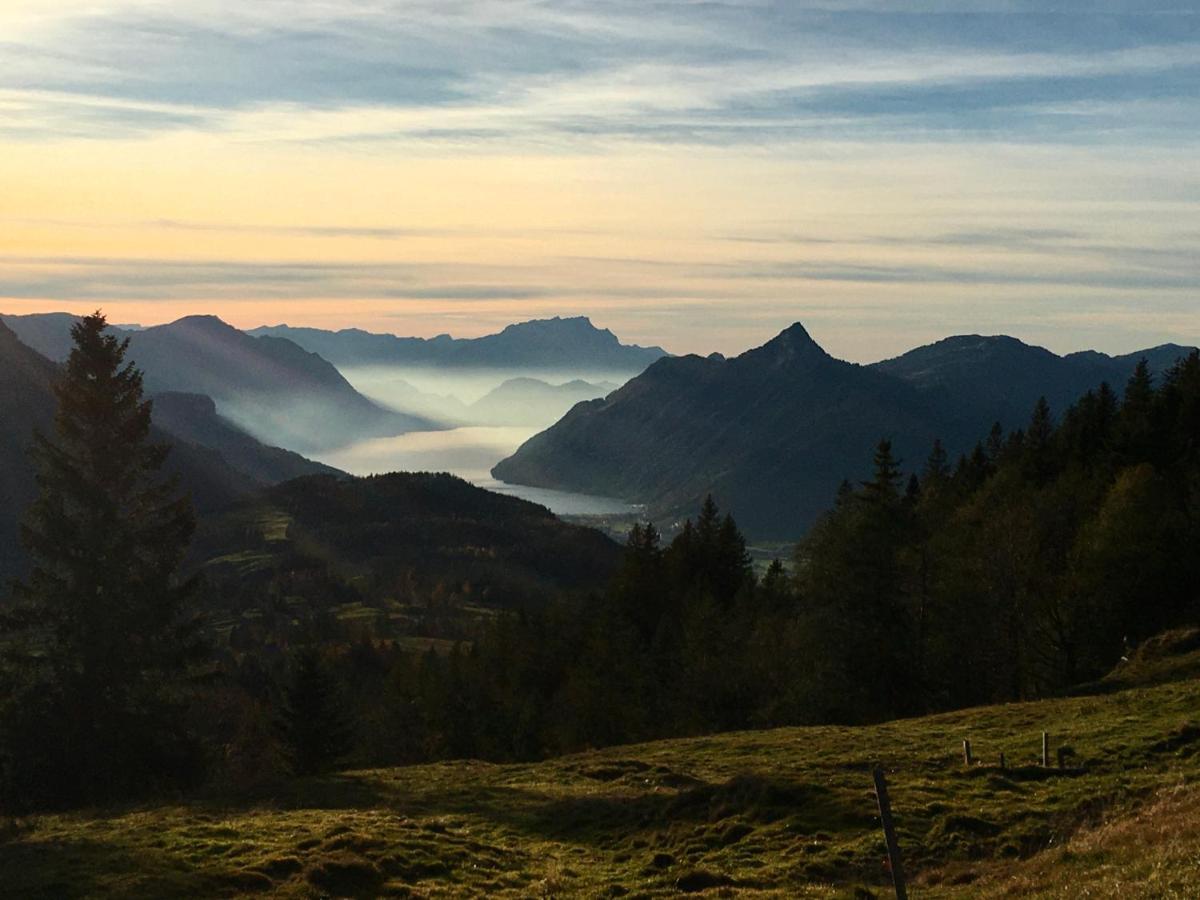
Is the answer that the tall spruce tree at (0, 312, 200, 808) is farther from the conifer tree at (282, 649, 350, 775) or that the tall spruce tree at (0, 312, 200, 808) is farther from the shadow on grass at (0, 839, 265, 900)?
the conifer tree at (282, 649, 350, 775)

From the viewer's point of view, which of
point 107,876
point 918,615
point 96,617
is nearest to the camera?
point 107,876

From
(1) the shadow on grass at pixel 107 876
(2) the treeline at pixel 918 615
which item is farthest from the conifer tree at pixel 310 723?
(1) the shadow on grass at pixel 107 876

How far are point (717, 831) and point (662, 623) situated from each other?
5989 centimetres

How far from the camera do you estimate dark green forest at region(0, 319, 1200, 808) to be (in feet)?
146

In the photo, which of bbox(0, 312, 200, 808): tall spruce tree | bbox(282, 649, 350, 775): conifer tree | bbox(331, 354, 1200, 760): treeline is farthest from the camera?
bbox(282, 649, 350, 775): conifer tree

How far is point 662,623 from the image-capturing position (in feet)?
298

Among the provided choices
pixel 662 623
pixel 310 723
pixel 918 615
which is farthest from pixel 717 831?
pixel 662 623

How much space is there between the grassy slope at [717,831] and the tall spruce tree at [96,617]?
8.52 meters

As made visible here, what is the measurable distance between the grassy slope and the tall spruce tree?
8.52 metres

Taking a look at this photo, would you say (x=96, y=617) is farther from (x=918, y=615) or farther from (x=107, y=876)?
(x=918, y=615)

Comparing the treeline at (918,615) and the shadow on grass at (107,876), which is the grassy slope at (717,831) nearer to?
the shadow on grass at (107,876)

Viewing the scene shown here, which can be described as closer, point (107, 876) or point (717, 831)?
point (107, 876)

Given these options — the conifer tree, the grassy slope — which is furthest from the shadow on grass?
the conifer tree

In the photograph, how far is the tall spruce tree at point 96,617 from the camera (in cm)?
4369
